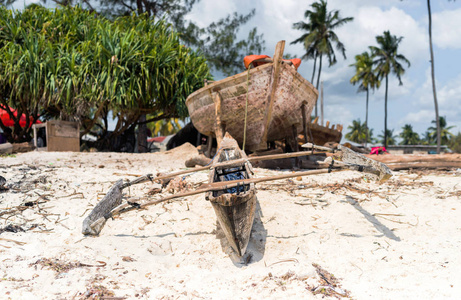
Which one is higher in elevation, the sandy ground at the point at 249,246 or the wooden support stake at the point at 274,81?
the wooden support stake at the point at 274,81

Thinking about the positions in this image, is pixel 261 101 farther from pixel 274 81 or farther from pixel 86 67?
pixel 86 67

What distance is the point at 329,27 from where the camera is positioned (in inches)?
962

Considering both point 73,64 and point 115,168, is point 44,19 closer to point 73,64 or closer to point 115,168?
point 73,64

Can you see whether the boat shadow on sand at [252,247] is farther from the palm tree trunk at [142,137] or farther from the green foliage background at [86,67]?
the palm tree trunk at [142,137]

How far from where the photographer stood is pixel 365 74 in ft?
101

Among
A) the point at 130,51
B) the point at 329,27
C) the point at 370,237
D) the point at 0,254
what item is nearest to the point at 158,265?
the point at 0,254

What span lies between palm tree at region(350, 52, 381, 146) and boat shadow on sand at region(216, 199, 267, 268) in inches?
1196

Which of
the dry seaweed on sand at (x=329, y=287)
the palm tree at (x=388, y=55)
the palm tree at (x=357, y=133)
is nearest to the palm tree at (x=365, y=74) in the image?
the palm tree at (x=388, y=55)

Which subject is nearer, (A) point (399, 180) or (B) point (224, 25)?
(A) point (399, 180)

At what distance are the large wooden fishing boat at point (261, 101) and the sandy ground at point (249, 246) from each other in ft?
7.22

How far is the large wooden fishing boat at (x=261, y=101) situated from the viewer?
6133 mm

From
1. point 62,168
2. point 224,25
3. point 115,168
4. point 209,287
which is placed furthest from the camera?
point 224,25

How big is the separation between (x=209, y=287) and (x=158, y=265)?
0.66 metres

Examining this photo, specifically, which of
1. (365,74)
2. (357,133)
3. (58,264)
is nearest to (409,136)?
(357,133)
